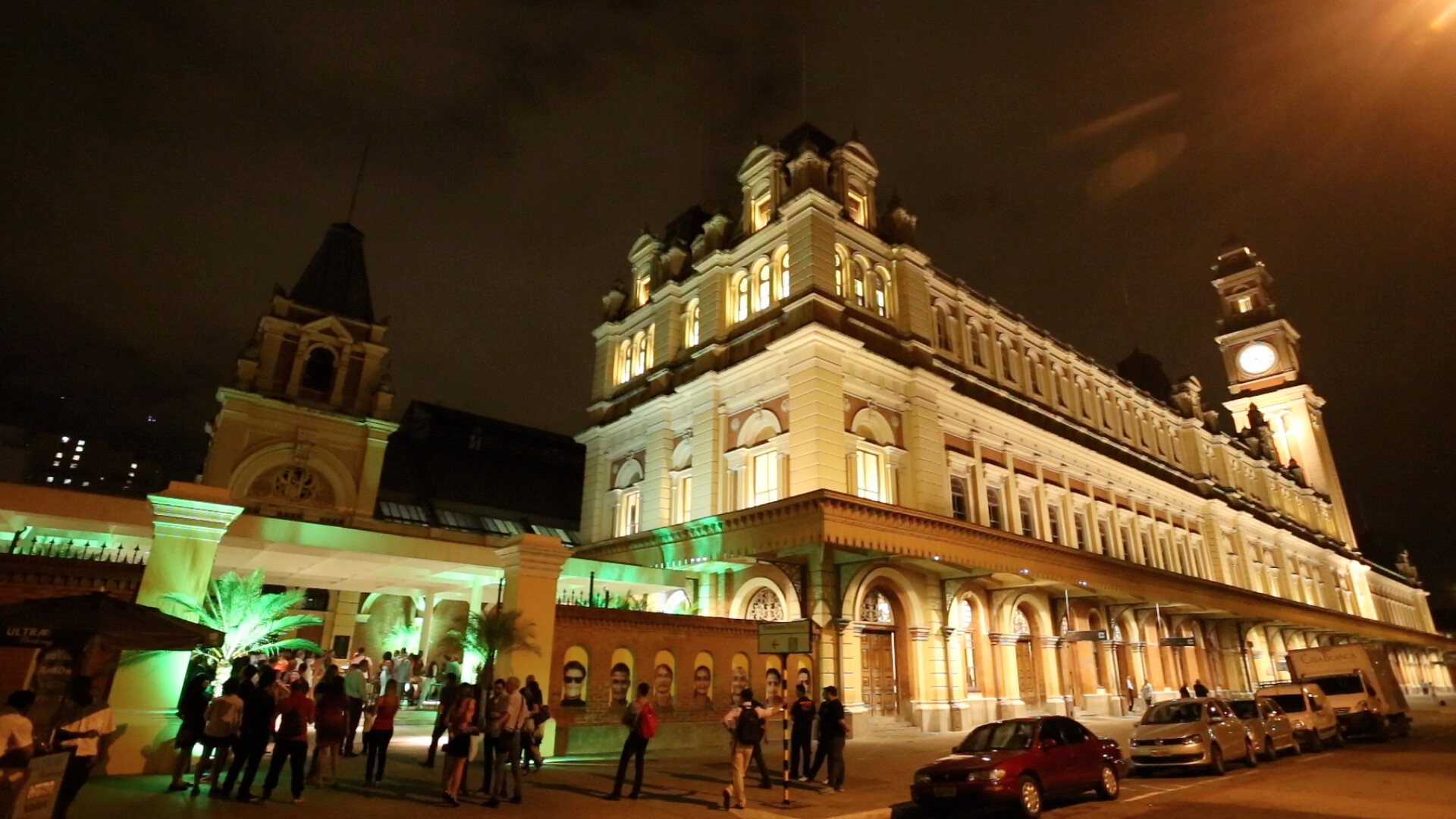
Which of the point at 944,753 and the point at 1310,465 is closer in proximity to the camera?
the point at 944,753

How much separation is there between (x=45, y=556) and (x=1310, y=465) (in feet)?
261

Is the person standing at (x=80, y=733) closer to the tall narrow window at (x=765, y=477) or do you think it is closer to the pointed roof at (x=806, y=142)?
the tall narrow window at (x=765, y=477)

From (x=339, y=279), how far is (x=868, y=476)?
86.6 feet

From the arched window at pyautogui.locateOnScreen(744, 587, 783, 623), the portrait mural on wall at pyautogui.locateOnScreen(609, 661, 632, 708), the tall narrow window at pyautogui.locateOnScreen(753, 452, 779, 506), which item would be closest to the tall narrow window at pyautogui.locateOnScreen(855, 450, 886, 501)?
the tall narrow window at pyautogui.locateOnScreen(753, 452, 779, 506)

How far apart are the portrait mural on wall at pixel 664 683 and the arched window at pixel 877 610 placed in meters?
6.78

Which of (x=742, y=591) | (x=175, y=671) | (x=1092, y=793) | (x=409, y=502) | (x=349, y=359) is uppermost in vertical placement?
(x=349, y=359)

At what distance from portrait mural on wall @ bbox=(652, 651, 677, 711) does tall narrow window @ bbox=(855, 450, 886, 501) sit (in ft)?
28.4

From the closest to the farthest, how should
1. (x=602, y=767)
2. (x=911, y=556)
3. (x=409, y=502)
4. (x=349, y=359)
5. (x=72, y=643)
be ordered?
(x=72, y=643), (x=602, y=767), (x=911, y=556), (x=349, y=359), (x=409, y=502)

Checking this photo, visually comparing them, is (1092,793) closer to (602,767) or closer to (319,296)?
(602,767)

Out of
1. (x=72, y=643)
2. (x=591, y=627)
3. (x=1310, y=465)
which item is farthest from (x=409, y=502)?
(x=1310, y=465)

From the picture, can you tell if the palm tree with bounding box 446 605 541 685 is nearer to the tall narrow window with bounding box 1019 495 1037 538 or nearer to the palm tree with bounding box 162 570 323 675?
the palm tree with bounding box 162 570 323 675

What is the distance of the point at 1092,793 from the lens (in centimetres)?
1313

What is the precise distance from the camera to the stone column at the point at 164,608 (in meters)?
12.0

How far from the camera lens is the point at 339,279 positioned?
117 ft
